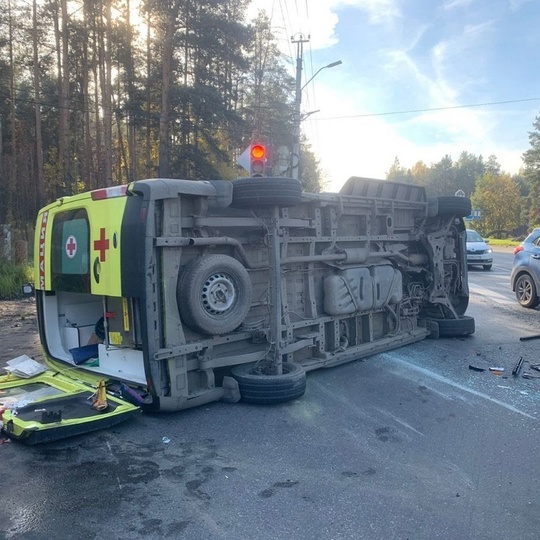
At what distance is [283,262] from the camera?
5484 millimetres

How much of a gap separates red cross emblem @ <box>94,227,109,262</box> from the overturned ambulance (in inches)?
0.7

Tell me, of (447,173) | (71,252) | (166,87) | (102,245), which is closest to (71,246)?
(71,252)

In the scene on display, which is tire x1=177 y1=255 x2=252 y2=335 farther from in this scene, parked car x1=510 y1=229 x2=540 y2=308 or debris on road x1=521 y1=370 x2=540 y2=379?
parked car x1=510 y1=229 x2=540 y2=308

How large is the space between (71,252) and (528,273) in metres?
9.79

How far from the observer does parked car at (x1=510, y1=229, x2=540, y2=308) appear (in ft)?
36.3

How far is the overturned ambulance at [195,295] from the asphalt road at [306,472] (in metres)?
0.29

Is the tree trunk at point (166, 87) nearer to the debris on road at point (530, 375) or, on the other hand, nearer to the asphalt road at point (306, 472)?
the asphalt road at point (306, 472)

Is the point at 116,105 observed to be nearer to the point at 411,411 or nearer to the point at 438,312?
the point at 438,312

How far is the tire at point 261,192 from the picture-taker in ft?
16.2

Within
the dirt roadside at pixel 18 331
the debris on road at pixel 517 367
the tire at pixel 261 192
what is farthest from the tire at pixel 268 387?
the dirt roadside at pixel 18 331

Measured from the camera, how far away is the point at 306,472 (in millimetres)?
3602

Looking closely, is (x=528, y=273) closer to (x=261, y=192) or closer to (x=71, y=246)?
(x=261, y=192)

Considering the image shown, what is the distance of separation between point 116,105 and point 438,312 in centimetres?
2066

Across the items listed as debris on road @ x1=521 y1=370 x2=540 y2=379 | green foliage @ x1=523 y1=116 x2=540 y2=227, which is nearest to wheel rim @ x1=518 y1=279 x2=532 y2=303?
debris on road @ x1=521 y1=370 x2=540 y2=379
